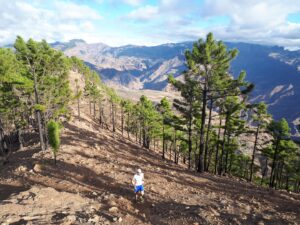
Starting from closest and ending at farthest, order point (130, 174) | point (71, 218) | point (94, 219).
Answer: point (71, 218)
point (94, 219)
point (130, 174)

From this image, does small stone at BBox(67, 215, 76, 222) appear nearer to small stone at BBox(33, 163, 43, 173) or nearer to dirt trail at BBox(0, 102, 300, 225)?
dirt trail at BBox(0, 102, 300, 225)

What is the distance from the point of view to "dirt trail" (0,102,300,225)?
11.6 m

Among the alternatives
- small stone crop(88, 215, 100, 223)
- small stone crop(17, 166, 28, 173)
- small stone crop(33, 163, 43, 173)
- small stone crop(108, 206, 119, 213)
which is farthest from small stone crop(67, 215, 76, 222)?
small stone crop(17, 166, 28, 173)

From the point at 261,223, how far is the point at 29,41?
2187cm

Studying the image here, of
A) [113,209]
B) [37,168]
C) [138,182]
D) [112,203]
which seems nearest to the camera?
[113,209]

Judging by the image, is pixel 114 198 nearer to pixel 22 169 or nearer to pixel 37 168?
pixel 37 168

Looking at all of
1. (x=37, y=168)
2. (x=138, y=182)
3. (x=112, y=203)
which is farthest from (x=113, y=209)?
(x=37, y=168)

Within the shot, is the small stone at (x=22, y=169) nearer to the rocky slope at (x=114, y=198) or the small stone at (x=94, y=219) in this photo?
the rocky slope at (x=114, y=198)

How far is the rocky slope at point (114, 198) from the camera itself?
11.5 m

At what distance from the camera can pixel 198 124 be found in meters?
34.2

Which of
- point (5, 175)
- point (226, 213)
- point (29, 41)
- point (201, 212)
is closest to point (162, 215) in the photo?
point (201, 212)

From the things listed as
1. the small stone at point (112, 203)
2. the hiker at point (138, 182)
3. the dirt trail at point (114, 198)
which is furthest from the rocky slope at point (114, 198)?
the hiker at point (138, 182)

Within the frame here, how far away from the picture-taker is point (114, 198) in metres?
13.9

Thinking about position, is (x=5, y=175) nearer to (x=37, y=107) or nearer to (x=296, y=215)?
(x=37, y=107)
